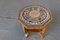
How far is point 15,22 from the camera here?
2.43 meters

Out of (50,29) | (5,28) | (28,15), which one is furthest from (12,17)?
(50,29)

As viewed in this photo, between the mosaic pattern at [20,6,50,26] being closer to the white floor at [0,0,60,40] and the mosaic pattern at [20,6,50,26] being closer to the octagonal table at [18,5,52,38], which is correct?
the octagonal table at [18,5,52,38]

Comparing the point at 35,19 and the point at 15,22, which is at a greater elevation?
the point at 35,19

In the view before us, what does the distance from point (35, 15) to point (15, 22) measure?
1.36 ft

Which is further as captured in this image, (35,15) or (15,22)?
(15,22)

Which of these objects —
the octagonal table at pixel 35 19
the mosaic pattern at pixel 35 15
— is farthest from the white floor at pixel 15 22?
the mosaic pattern at pixel 35 15

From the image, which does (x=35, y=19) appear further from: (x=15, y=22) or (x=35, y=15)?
(x=15, y=22)

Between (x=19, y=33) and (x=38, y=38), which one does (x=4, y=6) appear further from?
(x=38, y=38)

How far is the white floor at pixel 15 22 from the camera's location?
2.26m

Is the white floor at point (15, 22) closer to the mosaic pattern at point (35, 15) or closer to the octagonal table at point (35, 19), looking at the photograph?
the octagonal table at point (35, 19)

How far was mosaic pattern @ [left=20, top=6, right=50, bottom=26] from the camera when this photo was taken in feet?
6.79

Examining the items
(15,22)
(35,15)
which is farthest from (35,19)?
(15,22)

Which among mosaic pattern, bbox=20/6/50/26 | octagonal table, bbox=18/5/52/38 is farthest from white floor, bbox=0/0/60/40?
mosaic pattern, bbox=20/6/50/26

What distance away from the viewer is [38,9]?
2.21 m
